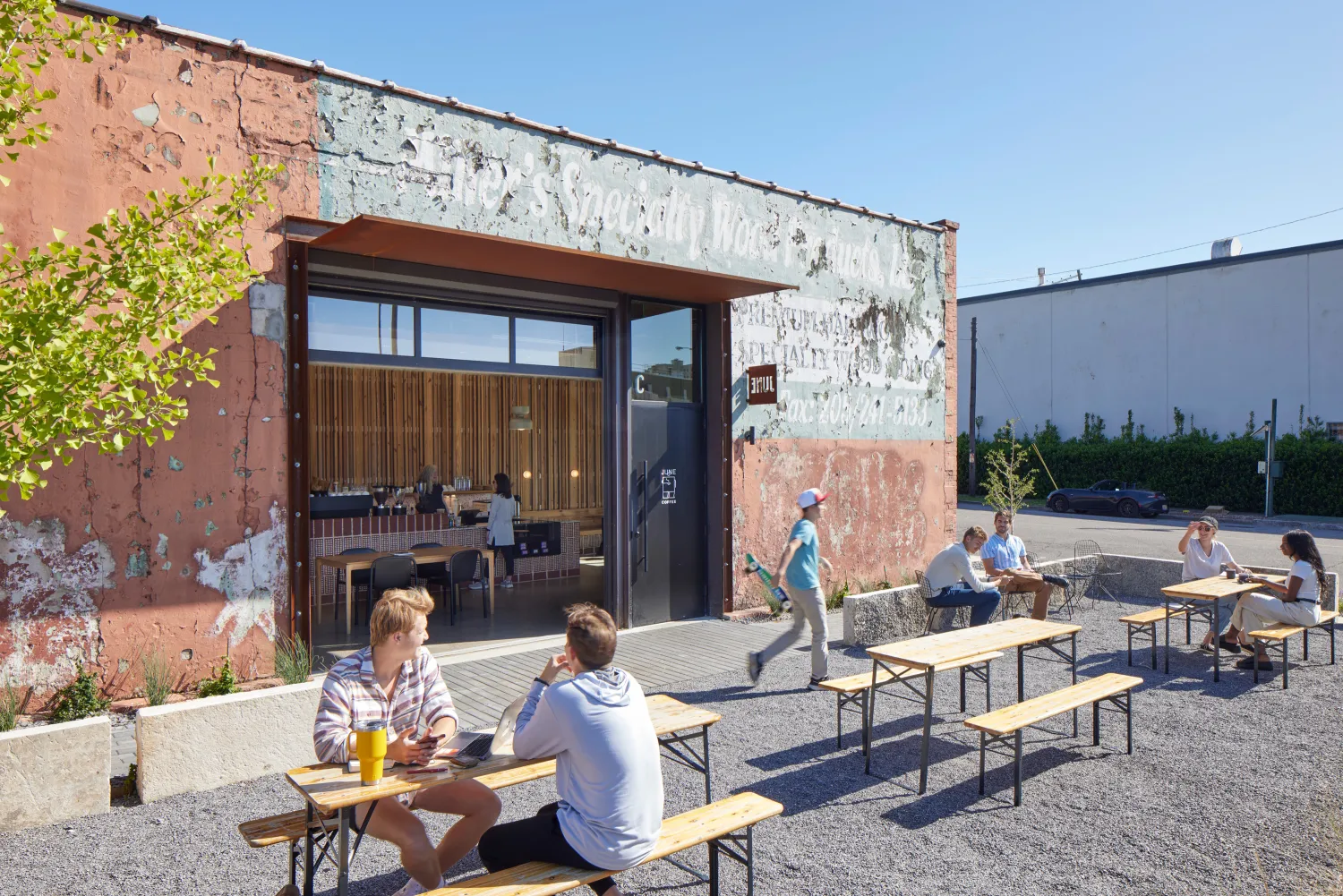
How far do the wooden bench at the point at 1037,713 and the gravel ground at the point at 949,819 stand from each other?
0.49ft

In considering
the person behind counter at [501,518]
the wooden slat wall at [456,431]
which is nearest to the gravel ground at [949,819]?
the person behind counter at [501,518]

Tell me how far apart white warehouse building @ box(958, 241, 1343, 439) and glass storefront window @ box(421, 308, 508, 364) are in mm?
28132

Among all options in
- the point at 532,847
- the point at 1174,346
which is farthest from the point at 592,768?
the point at 1174,346

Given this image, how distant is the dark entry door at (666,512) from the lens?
9.72 meters

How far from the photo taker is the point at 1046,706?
526 cm

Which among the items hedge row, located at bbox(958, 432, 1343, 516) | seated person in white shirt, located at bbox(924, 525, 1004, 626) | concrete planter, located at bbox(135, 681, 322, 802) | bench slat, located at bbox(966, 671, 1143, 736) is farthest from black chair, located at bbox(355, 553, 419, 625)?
hedge row, located at bbox(958, 432, 1343, 516)

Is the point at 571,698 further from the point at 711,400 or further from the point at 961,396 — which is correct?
the point at 961,396

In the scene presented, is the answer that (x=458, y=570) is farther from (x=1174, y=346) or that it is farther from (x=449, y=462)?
(x=1174, y=346)

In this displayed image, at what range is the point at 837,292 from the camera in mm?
11617

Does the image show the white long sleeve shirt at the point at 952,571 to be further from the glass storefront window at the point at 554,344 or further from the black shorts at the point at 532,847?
the black shorts at the point at 532,847

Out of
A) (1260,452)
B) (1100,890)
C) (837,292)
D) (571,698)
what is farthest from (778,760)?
(1260,452)

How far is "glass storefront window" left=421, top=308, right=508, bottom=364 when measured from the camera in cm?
867

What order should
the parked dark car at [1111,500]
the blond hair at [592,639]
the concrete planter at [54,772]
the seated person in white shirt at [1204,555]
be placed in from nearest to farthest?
the blond hair at [592,639] < the concrete planter at [54,772] < the seated person in white shirt at [1204,555] < the parked dark car at [1111,500]

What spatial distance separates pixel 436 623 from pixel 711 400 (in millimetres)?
4022
